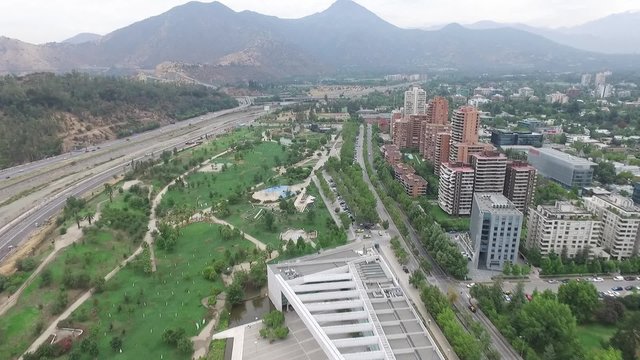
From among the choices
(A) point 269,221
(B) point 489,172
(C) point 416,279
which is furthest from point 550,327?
(A) point 269,221

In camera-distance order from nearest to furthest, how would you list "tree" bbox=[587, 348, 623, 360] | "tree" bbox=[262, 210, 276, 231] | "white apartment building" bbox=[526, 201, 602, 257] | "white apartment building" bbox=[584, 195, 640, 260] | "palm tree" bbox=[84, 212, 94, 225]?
"tree" bbox=[587, 348, 623, 360], "white apartment building" bbox=[526, 201, 602, 257], "white apartment building" bbox=[584, 195, 640, 260], "palm tree" bbox=[84, 212, 94, 225], "tree" bbox=[262, 210, 276, 231]

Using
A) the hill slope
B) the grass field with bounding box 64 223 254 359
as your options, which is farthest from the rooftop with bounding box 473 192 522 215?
the hill slope

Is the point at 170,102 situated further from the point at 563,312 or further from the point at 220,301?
the point at 563,312

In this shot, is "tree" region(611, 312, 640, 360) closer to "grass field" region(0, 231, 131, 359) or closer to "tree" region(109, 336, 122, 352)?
"tree" region(109, 336, 122, 352)

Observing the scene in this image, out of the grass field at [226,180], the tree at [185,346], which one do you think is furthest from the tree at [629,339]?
the grass field at [226,180]

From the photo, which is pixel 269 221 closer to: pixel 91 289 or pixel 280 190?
pixel 280 190

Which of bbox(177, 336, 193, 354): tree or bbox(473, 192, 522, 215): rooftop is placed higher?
bbox(473, 192, 522, 215): rooftop

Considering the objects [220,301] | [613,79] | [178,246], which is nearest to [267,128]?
[178,246]
